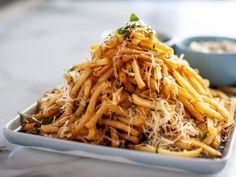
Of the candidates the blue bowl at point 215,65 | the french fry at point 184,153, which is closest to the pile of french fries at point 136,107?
the french fry at point 184,153

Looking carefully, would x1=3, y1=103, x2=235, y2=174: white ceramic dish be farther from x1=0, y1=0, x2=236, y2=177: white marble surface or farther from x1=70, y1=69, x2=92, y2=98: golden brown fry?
x1=70, y1=69, x2=92, y2=98: golden brown fry

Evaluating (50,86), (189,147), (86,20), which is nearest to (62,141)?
(189,147)

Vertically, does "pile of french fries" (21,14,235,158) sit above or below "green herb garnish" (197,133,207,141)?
above

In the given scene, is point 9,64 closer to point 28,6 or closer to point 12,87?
point 12,87

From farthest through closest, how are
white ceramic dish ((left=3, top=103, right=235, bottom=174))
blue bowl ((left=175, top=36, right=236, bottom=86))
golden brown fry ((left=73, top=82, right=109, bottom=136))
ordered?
blue bowl ((left=175, top=36, right=236, bottom=86))
golden brown fry ((left=73, top=82, right=109, bottom=136))
white ceramic dish ((left=3, top=103, right=235, bottom=174))

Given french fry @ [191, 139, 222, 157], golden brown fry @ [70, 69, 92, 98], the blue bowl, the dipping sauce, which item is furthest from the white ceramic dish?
the dipping sauce

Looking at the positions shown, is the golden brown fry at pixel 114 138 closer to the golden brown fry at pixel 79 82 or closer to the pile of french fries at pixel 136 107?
the pile of french fries at pixel 136 107

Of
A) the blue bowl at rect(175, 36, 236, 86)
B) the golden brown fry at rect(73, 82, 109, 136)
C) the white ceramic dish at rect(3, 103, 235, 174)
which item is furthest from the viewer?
the blue bowl at rect(175, 36, 236, 86)
